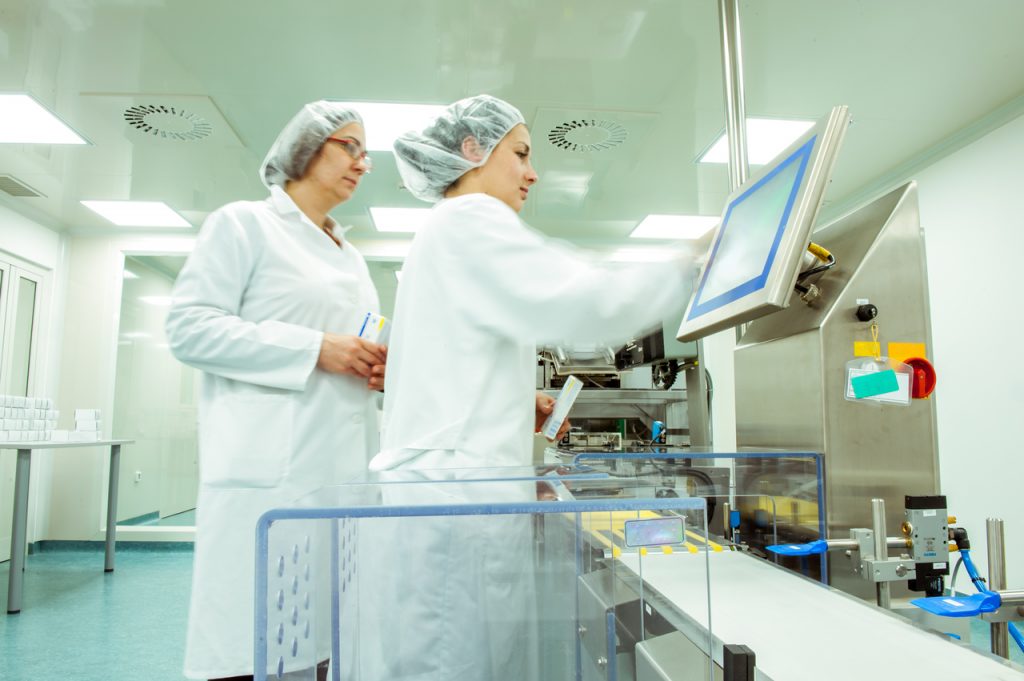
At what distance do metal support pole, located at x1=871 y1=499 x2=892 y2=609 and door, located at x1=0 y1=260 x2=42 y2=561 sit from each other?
15.7ft

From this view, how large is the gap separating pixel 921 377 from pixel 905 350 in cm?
5

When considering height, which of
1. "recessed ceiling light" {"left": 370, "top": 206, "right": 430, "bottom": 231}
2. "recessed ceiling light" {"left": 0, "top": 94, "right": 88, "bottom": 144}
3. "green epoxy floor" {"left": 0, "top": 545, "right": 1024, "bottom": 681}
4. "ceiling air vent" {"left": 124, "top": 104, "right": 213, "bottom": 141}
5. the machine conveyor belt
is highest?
"ceiling air vent" {"left": 124, "top": 104, "right": 213, "bottom": 141}

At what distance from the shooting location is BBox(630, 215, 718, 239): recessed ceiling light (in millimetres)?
4457

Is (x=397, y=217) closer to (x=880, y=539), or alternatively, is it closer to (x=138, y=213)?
(x=138, y=213)

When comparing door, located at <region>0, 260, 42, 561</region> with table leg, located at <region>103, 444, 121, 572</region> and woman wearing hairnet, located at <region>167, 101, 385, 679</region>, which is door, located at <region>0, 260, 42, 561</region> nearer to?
table leg, located at <region>103, 444, 121, 572</region>

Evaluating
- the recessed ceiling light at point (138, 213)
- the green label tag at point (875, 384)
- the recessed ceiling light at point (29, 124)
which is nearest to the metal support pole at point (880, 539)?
the green label tag at point (875, 384)

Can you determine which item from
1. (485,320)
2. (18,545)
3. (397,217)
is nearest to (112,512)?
(18,545)

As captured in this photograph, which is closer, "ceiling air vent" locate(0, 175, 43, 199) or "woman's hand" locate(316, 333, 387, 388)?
"woman's hand" locate(316, 333, 387, 388)

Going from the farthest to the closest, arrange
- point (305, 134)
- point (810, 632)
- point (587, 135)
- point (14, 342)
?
point (14, 342) < point (587, 135) < point (305, 134) < point (810, 632)

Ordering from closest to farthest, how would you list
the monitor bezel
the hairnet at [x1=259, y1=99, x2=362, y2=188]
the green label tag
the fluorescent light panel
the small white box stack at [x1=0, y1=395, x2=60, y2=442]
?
the monitor bezel, the green label tag, the hairnet at [x1=259, y1=99, x2=362, y2=188], the small white box stack at [x1=0, y1=395, x2=60, y2=442], the fluorescent light panel

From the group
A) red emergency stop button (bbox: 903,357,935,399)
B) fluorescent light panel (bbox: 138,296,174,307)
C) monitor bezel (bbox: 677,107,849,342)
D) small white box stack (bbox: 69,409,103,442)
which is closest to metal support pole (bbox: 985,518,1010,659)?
red emergency stop button (bbox: 903,357,935,399)

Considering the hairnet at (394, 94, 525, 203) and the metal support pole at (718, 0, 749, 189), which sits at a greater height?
the metal support pole at (718, 0, 749, 189)

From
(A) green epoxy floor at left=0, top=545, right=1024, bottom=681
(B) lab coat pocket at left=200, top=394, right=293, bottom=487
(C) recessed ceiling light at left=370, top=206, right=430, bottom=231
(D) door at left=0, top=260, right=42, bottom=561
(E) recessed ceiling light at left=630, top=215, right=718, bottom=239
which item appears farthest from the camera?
(E) recessed ceiling light at left=630, top=215, right=718, bottom=239

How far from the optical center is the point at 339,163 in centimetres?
132
